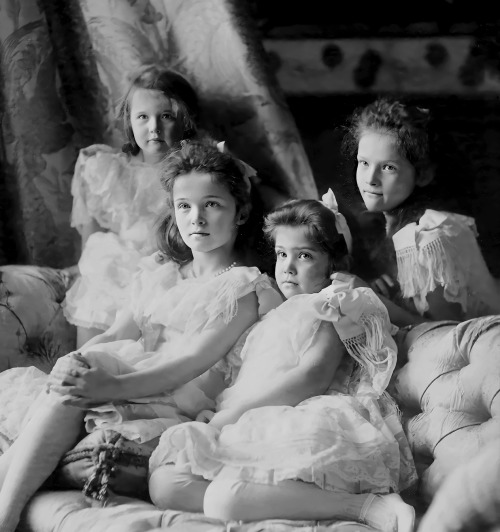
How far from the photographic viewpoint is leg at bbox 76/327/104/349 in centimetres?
240

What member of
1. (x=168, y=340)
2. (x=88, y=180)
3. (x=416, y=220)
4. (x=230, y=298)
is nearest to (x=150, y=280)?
(x=168, y=340)

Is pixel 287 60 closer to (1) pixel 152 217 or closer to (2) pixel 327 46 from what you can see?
(2) pixel 327 46

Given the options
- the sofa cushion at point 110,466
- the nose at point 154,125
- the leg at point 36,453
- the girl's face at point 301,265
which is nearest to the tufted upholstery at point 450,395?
the girl's face at point 301,265

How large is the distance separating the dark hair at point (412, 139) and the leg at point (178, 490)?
73 cm

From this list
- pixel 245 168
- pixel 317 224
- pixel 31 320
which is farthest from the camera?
pixel 31 320

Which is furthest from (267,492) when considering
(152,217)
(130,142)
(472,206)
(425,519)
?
(130,142)

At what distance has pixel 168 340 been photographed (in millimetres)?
2205

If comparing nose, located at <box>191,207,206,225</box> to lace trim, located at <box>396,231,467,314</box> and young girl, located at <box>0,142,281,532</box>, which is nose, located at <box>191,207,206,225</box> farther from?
lace trim, located at <box>396,231,467,314</box>

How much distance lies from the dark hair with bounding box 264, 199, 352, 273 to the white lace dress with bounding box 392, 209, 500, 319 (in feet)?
0.50

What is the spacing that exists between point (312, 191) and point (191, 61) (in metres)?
0.51

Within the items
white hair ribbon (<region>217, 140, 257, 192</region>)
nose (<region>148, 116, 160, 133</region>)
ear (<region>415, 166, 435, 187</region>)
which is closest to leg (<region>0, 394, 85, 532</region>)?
white hair ribbon (<region>217, 140, 257, 192</region>)

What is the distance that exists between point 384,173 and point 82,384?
2.63 ft

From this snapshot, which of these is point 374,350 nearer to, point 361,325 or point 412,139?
point 361,325

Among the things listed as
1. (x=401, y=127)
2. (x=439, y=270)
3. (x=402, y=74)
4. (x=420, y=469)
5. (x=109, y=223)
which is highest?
(x=402, y=74)
